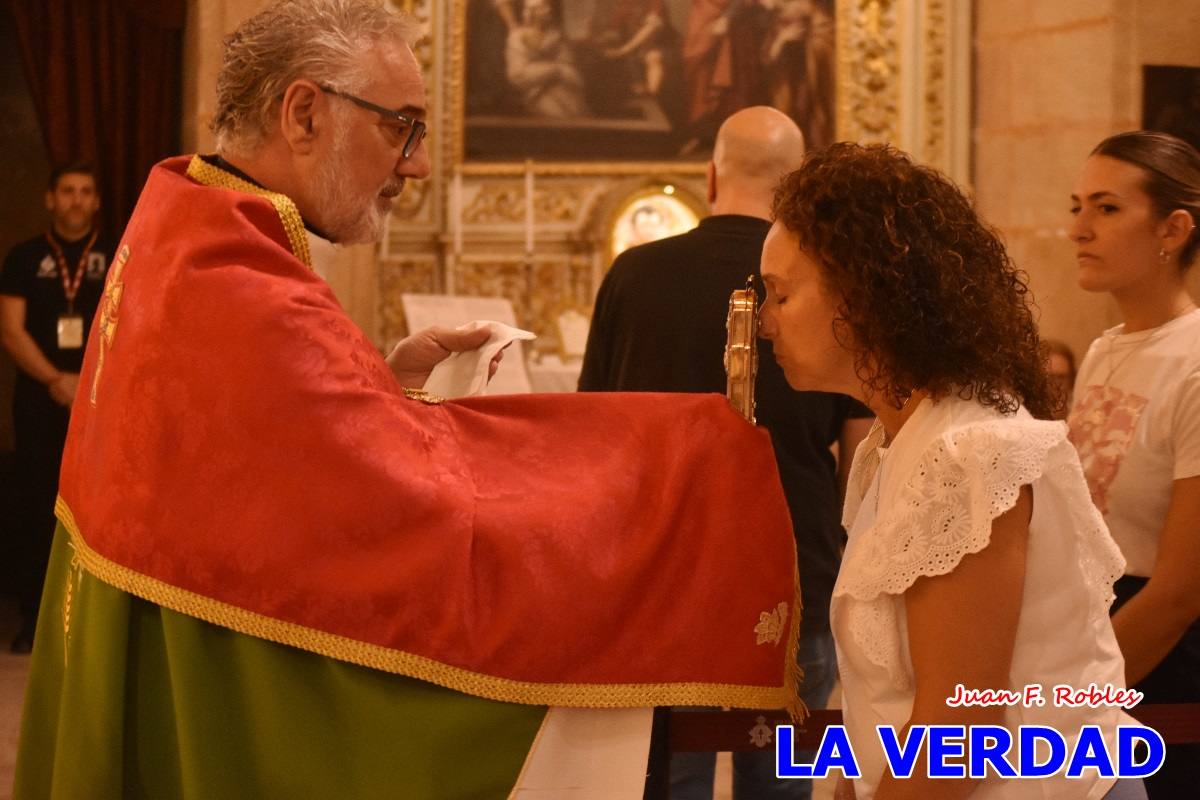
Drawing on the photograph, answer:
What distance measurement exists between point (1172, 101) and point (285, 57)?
17.8ft

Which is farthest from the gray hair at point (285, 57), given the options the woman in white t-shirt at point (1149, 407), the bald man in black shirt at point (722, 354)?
the woman in white t-shirt at point (1149, 407)

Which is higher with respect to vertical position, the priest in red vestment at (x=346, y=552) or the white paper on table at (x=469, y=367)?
the white paper on table at (x=469, y=367)

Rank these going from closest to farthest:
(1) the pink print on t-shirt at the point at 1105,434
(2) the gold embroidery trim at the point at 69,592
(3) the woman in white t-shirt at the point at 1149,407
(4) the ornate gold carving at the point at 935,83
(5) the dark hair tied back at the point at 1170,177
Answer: (2) the gold embroidery trim at the point at 69,592 → (3) the woman in white t-shirt at the point at 1149,407 → (1) the pink print on t-shirt at the point at 1105,434 → (5) the dark hair tied back at the point at 1170,177 → (4) the ornate gold carving at the point at 935,83

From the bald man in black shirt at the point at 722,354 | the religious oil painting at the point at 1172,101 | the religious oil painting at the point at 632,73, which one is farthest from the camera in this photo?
the religious oil painting at the point at 632,73

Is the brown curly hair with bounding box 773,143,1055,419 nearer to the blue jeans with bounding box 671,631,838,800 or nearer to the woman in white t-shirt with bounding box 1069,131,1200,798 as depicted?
the woman in white t-shirt with bounding box 1069,131,1200,798

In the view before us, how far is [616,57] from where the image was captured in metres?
7.57

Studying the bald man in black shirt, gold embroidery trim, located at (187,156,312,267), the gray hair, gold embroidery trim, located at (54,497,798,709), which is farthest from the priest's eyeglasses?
the bald man in black shirt

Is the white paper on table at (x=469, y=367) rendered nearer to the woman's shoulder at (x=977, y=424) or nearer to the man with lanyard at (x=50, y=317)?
the woman's shoulder at (x=977, y=424)

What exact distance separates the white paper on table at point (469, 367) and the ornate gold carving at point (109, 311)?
0.56m

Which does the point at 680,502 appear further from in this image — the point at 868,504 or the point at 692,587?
the point at 868,504

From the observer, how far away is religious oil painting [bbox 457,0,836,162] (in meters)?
7.48

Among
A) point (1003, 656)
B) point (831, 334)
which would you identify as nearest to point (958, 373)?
point (831, 334)

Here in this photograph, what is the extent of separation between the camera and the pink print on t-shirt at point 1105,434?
106 inches

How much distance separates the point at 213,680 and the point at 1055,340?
5.66 m
